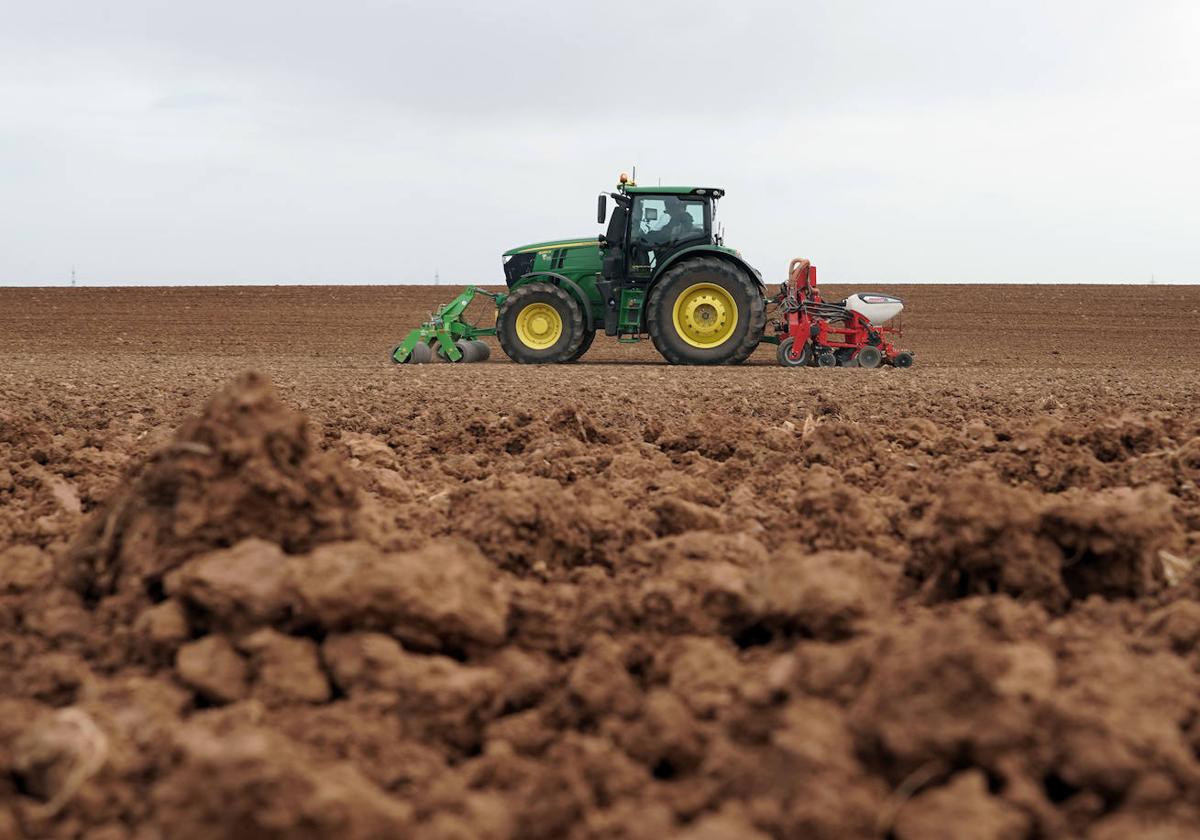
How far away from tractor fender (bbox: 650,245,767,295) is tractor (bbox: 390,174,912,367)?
0.6 inches

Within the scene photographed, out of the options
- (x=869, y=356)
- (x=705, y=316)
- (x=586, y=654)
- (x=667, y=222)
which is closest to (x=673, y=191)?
(x=667, y=222)

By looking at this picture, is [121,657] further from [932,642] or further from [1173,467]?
[1173,467]

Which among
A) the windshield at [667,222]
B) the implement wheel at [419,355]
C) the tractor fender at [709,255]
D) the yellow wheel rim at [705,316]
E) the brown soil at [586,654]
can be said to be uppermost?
the windshield at [667,222]

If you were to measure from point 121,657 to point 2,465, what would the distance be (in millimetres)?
3545

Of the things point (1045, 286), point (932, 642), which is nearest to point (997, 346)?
point (1045, 286)

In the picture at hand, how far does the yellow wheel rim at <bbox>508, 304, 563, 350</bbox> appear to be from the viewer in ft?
48.2

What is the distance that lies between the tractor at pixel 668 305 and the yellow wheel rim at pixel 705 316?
13mm

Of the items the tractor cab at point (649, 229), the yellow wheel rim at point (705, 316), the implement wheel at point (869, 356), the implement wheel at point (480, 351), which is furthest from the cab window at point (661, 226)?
the implement wheel at point (869, 356)

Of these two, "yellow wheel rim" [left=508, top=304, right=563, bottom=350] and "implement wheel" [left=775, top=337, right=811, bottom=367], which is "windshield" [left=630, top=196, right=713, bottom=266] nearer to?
"yellow wheel rim" [left=508, top=304, right=563, bottom=350]

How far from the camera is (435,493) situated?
14.7ft

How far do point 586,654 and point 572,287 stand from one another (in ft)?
40.9

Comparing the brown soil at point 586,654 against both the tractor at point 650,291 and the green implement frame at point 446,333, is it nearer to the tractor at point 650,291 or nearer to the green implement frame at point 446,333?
the tractor at point 650,291

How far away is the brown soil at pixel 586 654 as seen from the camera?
6.13ft

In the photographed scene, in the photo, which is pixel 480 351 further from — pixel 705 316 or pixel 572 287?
pixel 705 316
